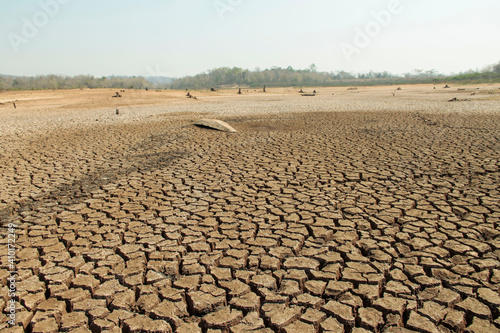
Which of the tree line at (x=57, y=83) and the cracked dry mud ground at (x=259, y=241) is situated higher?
the tree line at (x=57, y=83)

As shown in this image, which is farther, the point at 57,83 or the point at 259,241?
the point at 57,83

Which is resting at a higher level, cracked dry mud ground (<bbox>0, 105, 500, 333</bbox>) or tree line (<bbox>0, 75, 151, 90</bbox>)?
tree line (<bbox>0, 75, 151, 90</bbox>)

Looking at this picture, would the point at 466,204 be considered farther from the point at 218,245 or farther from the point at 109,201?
the point at 109,201

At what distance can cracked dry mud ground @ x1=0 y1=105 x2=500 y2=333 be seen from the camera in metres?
2.29

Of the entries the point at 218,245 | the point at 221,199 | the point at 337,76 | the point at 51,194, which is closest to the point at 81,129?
the point at 51,194

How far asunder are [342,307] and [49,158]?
686cm

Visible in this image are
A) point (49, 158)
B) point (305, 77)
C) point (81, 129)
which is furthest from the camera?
point (305, 77)

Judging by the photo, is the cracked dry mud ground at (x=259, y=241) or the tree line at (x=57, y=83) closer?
the cracked dry mud ground at (x=259, y=241)

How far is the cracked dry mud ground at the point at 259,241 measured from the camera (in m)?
2.29

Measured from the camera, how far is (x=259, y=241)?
129 inches

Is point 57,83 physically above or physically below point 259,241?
above

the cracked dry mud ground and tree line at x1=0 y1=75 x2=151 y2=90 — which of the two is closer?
the cracked dry mud ground

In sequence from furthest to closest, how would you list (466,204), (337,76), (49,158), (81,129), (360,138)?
(337,76) < (81,129) < (360,138) < (49,158) < (466,204)

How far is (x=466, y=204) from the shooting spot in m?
4.08
